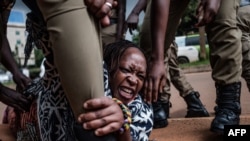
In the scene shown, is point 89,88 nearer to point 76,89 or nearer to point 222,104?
point 76,89

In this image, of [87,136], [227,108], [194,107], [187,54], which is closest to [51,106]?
[87,136]

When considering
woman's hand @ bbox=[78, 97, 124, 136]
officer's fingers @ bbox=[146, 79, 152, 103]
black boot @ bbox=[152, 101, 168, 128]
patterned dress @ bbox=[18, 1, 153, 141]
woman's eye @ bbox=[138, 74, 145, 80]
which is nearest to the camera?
woman's hand @ bbox=[78, 97, 124, 136]

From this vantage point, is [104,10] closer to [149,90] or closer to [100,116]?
[100,116]

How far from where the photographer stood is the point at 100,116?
101 centimetres

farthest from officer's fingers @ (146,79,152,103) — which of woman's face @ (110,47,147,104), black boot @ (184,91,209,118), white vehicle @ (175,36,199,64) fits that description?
white vehicle @ (175,36,199,64)

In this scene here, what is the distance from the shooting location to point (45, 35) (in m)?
1.45

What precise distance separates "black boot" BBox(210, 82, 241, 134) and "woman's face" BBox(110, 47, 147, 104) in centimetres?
49

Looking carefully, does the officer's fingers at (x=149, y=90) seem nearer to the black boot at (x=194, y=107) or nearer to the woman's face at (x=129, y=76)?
the woman's face at (x=129, y=76)

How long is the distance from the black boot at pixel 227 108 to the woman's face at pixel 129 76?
488 mm

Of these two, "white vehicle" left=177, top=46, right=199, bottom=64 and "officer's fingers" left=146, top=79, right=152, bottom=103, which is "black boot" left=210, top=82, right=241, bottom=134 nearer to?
"officer's fingers" left=146, top=79, right=152, bottom=103

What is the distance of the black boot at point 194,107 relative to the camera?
9.31 ft

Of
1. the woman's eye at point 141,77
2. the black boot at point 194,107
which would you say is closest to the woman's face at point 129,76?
the woman's eye at point 141,77

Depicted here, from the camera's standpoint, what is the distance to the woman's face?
68.1 inches

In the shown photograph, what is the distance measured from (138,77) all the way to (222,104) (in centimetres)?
54
